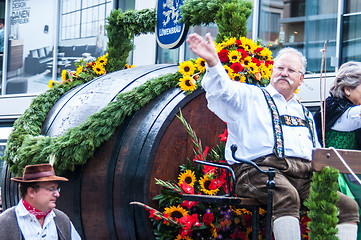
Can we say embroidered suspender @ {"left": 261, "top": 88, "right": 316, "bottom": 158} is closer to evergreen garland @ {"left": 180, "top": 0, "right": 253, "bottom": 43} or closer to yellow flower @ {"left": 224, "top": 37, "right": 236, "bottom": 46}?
yellow flower @ {"left": 224, "top": 37, "right": 236, "bottom": 46}

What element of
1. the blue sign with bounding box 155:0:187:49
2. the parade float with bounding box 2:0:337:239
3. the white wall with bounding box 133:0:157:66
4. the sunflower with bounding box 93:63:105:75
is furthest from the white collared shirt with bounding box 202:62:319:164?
the white wall with bounding box 133:0:157:66

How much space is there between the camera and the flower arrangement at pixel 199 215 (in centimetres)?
419

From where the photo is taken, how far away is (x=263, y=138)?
3789mm

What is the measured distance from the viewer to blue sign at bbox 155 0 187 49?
19.6 ft

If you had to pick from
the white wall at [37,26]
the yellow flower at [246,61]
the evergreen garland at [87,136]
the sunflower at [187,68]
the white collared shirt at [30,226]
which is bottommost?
the white collared shirt at [30,226]

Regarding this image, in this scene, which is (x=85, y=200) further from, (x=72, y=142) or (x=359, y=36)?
(x=359, y=36)

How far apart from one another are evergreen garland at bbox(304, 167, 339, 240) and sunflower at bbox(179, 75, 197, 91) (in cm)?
180

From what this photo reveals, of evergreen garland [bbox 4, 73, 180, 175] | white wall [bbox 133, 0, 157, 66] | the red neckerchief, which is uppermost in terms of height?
white wall [bbox 133, 0, 157, 66]

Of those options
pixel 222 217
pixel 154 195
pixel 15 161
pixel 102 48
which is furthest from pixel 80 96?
pixel 102 48

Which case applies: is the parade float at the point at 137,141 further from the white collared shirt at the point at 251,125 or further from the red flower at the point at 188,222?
the white collared shirt at the point at 251,125

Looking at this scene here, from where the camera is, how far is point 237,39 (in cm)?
497

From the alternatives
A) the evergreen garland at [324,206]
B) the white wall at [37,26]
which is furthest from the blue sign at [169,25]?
the white wall at [37,26]

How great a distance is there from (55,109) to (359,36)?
530 cm

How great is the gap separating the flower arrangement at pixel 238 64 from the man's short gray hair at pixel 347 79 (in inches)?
26.6
